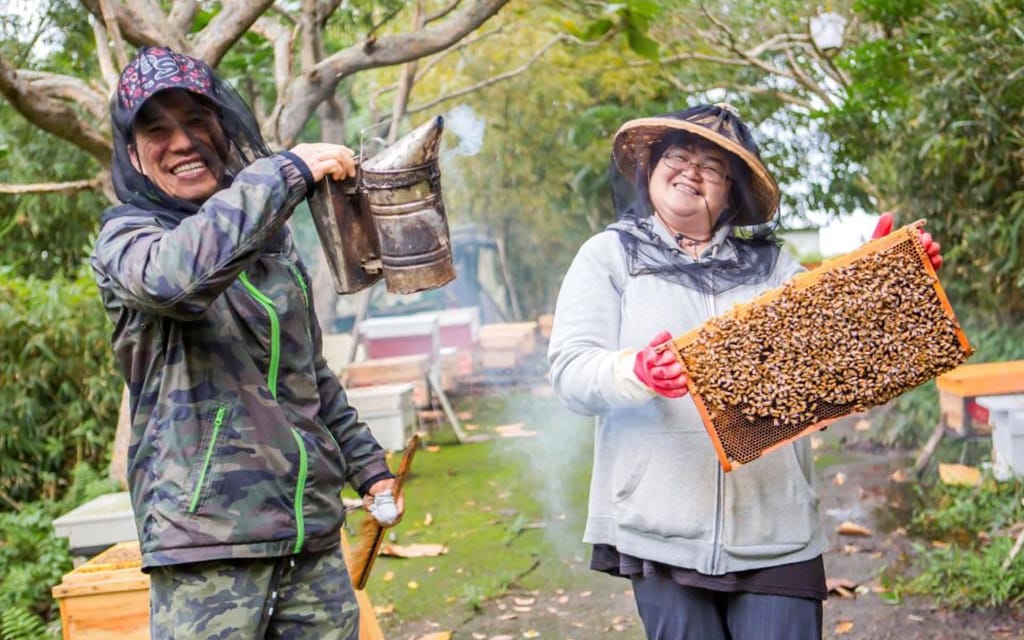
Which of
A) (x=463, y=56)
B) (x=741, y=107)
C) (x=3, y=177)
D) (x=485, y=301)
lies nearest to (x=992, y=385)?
(x=741, y=107)

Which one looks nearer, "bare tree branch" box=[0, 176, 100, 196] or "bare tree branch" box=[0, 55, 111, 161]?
"bare tree branch" box=[0, 55, 111, 161]

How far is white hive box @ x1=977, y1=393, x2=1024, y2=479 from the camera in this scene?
4488 millimetres

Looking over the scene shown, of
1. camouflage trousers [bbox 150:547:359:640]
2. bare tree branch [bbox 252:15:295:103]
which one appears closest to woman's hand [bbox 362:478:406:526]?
camouflage trousers [bbox 150:547:359:640]

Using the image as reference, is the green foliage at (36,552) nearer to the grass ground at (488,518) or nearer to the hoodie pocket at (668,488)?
the grass ground at (488,518)

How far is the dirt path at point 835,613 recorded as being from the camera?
3.97 metres

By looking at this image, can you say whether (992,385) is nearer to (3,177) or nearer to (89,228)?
(89,228)

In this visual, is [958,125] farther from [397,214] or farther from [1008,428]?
[397,214]

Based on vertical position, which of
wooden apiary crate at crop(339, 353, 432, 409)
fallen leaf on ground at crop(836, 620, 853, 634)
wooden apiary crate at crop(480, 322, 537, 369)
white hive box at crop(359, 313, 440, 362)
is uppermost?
fallen leaf on ground at crop(836, 620, 853, 634)

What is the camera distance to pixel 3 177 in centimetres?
782

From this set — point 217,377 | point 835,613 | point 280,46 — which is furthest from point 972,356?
point 217,377

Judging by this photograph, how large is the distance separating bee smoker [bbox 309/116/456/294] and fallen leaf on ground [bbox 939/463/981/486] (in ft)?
14.4

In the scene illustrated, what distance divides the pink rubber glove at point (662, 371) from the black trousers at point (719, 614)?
436mm

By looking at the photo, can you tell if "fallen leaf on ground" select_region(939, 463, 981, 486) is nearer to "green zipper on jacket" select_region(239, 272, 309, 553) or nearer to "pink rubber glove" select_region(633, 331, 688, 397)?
"pink rubber glove" select_region(633, 331, 688, 397)

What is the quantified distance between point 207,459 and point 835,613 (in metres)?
3.19
